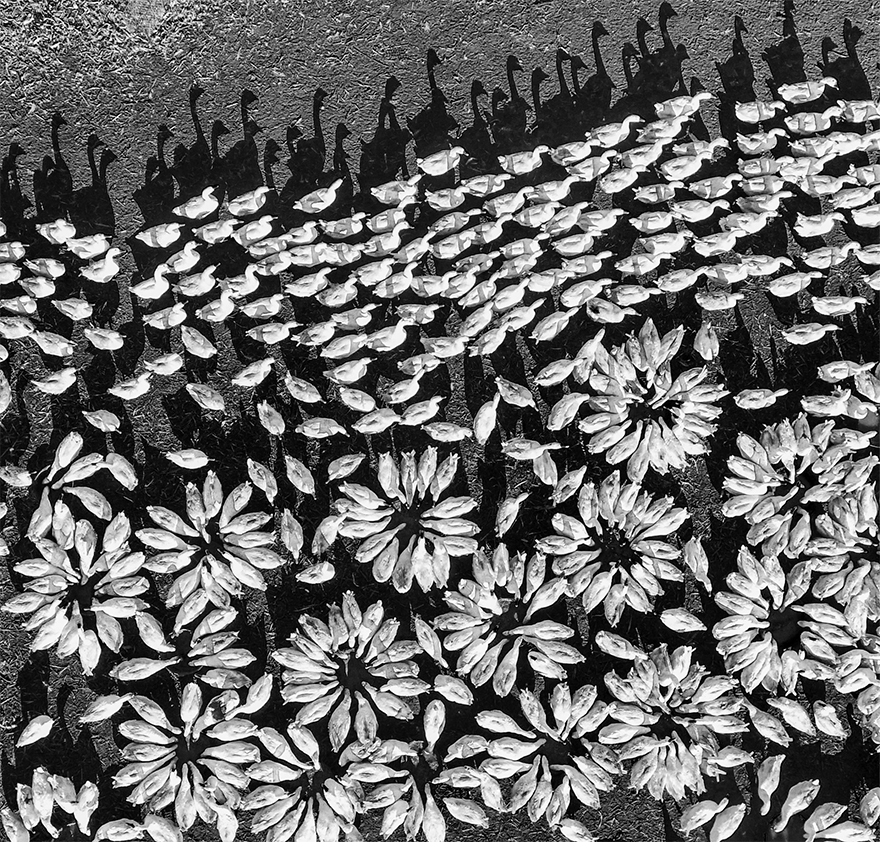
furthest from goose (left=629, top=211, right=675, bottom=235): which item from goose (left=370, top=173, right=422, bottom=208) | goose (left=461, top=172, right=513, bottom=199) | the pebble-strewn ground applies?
goose (left=370, top=173, right=422, bottom=208)

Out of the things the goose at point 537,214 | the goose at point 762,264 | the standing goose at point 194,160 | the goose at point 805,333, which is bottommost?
the goose at point 805,333

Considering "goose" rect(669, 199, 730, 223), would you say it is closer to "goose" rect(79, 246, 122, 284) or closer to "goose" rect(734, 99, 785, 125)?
"goose" rect(734, 99, 785, 125)

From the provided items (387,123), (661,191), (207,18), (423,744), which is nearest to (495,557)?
(423,744)

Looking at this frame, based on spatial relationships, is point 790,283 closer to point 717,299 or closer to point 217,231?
point 717,299

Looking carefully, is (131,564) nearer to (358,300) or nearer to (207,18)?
(358,300)

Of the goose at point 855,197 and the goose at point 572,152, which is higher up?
the goose at point 572,152

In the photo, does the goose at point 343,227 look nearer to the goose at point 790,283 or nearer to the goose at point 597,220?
the goose at point 597,220

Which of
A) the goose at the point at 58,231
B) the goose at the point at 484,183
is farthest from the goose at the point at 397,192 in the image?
the goose at the point at 58,231
